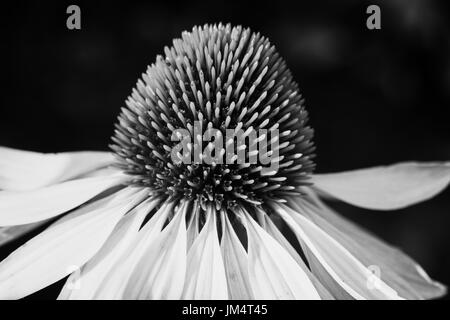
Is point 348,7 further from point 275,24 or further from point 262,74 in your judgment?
point 262,74

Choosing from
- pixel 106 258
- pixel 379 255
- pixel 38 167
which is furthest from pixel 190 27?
pixel 106 258

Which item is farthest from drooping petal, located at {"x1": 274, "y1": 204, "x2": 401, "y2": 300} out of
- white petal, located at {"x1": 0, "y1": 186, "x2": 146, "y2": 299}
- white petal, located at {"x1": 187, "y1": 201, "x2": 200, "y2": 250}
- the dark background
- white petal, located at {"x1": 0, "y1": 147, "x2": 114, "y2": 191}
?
the dark background

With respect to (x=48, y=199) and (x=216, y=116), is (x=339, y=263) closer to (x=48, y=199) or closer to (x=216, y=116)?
(x=216, y=116)

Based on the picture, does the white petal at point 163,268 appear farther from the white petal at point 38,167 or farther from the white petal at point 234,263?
the white petal at point 38,167

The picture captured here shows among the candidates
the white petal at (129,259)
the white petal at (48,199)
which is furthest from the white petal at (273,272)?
the white petal at (48,199)

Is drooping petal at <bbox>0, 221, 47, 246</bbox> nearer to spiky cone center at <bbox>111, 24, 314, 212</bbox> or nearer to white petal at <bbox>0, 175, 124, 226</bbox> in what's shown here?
white petal at <bbox>0, 175, 124, 226</bbox>
